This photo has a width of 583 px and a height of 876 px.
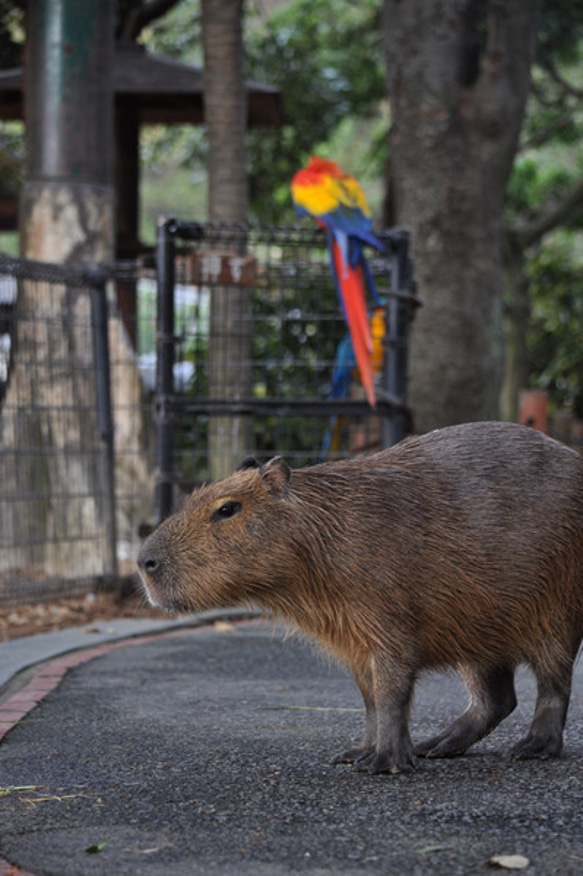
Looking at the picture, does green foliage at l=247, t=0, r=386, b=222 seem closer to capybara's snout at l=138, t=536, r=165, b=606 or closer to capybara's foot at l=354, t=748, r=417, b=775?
capybara's snout at l=138, t=536, r=165, b=606

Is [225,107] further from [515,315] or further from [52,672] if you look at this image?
[515,315]

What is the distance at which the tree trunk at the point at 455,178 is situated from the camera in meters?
10.6

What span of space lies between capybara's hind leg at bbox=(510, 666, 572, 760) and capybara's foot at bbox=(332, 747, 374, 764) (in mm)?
492

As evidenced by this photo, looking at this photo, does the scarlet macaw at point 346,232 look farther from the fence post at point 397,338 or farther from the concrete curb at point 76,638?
the concrete curb at point 76,638

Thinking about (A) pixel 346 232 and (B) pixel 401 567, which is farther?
(A) pixel 346 232

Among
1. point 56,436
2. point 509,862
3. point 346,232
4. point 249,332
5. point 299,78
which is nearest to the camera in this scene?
point 509,862

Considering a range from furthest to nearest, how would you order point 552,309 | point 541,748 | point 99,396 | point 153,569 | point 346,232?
point 552,309 < point 99,396 < point 346,232 < point 541,748 < point 153,569

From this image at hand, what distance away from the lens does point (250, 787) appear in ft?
12.4

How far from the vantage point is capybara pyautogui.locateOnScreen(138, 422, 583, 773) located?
4.01m

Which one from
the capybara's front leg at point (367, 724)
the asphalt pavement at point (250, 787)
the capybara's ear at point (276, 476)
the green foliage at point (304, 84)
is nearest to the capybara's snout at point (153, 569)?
the capybara's ear at point (276, 476)

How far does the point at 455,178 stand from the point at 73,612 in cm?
528

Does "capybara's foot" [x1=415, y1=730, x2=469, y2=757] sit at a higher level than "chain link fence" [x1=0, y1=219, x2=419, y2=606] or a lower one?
lower

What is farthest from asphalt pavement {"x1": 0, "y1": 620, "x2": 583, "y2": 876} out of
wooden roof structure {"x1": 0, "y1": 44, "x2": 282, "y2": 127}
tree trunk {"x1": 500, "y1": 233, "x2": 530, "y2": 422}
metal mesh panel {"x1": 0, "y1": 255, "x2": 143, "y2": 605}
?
tree trunk {"x1": 500, "y1": 233, "x2": 530, "y2": 422}

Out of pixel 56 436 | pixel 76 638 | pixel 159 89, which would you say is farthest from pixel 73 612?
pixel 159 89
